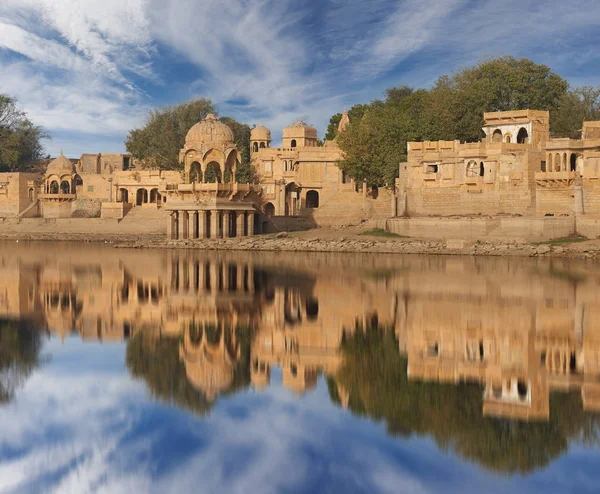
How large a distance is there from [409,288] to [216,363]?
10542mm

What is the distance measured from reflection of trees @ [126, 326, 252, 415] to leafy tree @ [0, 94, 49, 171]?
51.4m

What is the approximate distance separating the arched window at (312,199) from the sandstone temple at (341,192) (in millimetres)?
175

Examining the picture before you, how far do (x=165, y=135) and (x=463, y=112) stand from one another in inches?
971

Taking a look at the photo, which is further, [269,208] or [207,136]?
[269,208]

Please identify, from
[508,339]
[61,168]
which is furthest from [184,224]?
[508,339]

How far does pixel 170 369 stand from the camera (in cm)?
1238

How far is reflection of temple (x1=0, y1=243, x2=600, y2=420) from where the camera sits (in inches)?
467

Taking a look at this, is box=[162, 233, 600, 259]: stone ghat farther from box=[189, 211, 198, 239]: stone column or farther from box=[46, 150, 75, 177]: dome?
box=[46, 150, 75, 177]: dome

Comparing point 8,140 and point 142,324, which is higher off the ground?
point 8,140

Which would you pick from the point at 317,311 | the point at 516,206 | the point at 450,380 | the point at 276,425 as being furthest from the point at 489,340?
the point at 516,206

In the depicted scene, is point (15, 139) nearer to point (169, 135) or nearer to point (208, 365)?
point (169, 135)

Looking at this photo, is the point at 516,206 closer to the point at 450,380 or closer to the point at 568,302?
the point at 568,302

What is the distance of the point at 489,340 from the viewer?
46.5 ft

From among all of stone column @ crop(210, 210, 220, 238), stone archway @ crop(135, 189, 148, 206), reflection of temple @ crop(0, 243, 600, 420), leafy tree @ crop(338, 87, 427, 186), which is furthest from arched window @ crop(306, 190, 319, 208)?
reflection of temple @ crop(0, 243, 600, 420)
